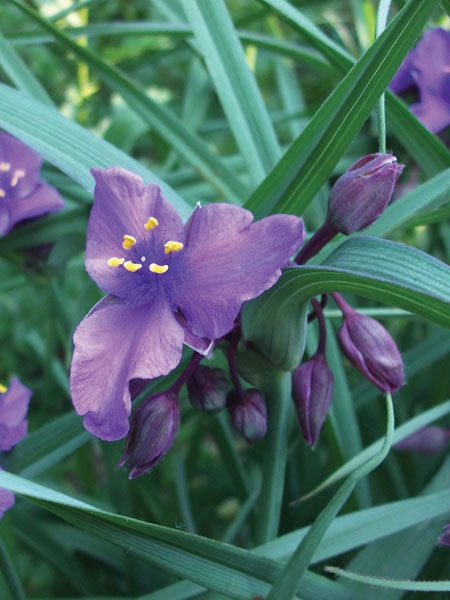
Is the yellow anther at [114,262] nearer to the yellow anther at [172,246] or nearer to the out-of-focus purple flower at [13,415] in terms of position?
the yellow anther at [172,246]

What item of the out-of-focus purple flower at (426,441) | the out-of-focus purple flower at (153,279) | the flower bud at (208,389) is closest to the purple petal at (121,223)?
the out-of-focus purple flower at (153,279)

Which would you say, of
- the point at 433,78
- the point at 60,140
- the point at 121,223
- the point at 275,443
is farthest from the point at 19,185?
the point at 433,78

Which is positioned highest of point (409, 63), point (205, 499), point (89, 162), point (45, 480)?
point (409, 63)

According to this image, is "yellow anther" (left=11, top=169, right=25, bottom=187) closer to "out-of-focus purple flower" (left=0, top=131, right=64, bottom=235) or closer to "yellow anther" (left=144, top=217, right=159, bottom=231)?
"out-of-focus purple flower" (left=0, top=131, right=64, bottom=235)

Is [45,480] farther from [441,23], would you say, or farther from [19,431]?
[441,23]

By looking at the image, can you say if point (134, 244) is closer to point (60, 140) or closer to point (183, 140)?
point (60, 140)

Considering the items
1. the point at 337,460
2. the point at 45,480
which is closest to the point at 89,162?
the point at 337,460
